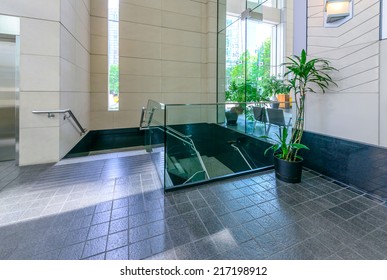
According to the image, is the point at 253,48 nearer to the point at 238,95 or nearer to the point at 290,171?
the point at 238,95

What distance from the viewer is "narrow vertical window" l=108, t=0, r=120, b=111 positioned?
16.1 feet

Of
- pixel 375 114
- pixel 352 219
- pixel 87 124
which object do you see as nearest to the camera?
pixel 352 219

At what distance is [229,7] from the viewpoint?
5590mm

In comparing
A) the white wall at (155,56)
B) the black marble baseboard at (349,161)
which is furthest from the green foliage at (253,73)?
the black marble baseboard at (349,161)

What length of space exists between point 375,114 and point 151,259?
292 centimetres

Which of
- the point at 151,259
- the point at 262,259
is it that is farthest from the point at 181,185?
the point at 262,259

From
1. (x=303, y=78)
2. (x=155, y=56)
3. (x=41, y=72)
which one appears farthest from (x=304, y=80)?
(x=155, y=56)

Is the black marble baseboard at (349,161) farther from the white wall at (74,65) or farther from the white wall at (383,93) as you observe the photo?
the white wall at (74,65)

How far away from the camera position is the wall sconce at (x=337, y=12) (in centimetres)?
245

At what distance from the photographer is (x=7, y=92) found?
2.80m

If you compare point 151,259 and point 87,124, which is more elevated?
point 87,124
